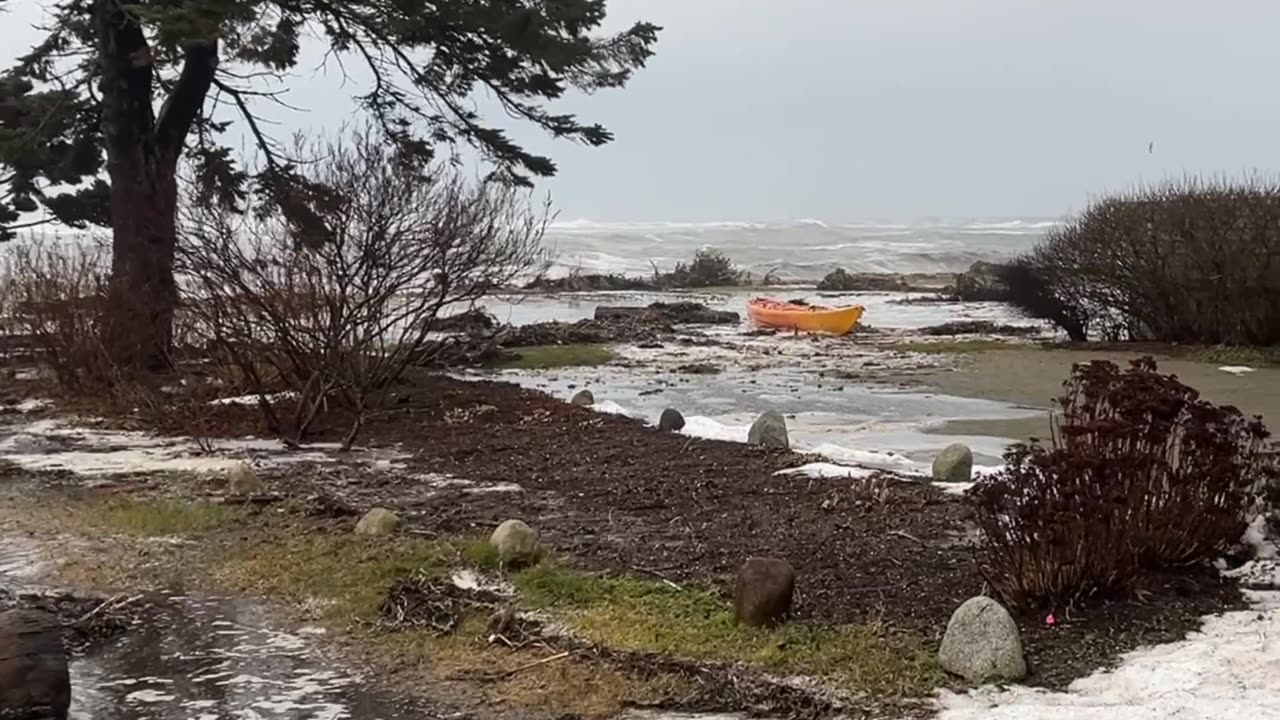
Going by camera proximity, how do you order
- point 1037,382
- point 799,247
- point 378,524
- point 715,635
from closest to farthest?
1. point 715,635
2. point 378,524
3. point 1037,382
4. point 799,247

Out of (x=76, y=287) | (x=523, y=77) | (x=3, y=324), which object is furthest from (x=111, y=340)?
(x=523, y=77)

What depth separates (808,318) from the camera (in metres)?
28.5

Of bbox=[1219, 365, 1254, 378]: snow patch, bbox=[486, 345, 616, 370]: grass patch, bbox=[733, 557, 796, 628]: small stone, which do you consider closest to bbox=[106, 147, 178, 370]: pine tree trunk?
bbox=[486, 345, 616, 370]: grass patch

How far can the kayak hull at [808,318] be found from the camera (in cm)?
2812

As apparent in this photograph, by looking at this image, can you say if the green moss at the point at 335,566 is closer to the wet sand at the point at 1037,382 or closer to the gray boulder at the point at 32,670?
the gray boulder at the point at 32,670

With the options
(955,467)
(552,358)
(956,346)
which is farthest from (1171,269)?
(955,467)

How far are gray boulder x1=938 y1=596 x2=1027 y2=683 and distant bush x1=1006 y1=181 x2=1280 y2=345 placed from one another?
721 inches

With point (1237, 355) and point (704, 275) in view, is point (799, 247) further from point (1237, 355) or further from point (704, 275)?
point (1237, 355)

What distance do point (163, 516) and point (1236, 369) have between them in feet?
53.4

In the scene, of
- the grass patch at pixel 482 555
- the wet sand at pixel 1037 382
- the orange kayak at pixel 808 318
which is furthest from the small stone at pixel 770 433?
the orange kayak at pixel 808 318

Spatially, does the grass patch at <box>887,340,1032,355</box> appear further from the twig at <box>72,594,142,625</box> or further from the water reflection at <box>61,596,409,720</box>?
the water reflection at <box>61,596,409,720</box>

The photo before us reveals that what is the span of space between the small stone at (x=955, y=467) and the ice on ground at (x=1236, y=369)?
1101cm

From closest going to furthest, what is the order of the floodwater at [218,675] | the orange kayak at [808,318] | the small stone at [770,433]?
the floodwater at [218,675] < the small stone at [770,433] < the orange kayak at [808,318]

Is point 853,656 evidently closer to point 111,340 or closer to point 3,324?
point 111,340
